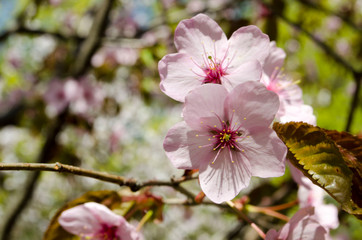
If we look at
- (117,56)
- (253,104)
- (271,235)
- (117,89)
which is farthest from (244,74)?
(117,89)

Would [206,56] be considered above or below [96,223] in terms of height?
above

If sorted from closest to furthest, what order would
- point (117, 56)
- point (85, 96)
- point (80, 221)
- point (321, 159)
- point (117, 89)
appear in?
point (321, 159), point (80, 221), point (85, 96), point (117, 56), point (117, 89)

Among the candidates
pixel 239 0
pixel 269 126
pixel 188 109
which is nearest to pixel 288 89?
pixel 269 126

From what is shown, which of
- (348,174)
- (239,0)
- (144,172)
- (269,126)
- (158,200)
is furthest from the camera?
(144,172)

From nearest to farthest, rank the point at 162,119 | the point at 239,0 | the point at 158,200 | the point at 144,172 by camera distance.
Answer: the point at 158,200
the point at 239,0
the point at 144,172
the point at 162,119

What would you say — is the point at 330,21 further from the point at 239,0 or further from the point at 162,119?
the point at 239,0

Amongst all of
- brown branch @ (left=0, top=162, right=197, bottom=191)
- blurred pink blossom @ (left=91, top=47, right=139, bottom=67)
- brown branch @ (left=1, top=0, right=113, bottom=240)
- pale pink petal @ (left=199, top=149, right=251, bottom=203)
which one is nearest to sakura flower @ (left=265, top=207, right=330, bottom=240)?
pale pink petal @ (left=199, top=149, right=251, bottom=203)

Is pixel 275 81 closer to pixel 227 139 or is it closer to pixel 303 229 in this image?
pixel 227 139

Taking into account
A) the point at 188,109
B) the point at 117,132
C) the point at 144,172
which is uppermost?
the point at 188,109
